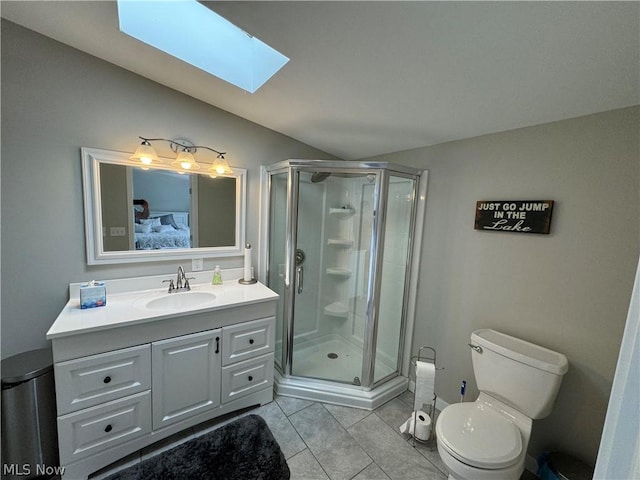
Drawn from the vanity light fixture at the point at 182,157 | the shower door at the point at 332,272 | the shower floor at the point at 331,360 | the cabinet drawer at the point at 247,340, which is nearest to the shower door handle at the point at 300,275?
the shower door at the point at 332,272

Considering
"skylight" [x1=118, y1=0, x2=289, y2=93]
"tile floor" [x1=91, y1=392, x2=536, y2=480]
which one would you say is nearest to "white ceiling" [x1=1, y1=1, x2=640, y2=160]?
"skylight" [x1=118, y1=0, x2=289, y2=93]

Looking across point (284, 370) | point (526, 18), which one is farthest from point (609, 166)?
point (284, 370)

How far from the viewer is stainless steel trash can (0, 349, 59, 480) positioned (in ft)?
4.25

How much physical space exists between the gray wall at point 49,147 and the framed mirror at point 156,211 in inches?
3.1

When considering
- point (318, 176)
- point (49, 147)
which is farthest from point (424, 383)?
point (49, 147)

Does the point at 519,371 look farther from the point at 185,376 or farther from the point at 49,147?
→ the point at 49,147

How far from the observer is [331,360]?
2527 millimetres

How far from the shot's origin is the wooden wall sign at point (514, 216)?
58.5 inches

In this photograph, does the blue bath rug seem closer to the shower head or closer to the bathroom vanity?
the bathroom vanity

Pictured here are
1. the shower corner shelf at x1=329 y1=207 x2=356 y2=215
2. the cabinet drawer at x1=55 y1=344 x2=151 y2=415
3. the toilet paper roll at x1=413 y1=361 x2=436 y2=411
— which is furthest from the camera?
the shower corner shelf at x1=329 y1=207 x2=356 y2=215

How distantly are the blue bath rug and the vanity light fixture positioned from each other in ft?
6.19

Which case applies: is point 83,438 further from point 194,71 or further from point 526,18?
point 526,18

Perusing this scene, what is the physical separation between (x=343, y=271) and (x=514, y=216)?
155 centimetres

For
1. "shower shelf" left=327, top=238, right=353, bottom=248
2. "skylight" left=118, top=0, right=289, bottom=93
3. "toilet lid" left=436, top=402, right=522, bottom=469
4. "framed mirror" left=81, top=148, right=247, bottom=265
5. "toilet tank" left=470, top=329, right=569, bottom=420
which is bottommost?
"toilet lid" left=436, top=402, right=522, bottom=469
